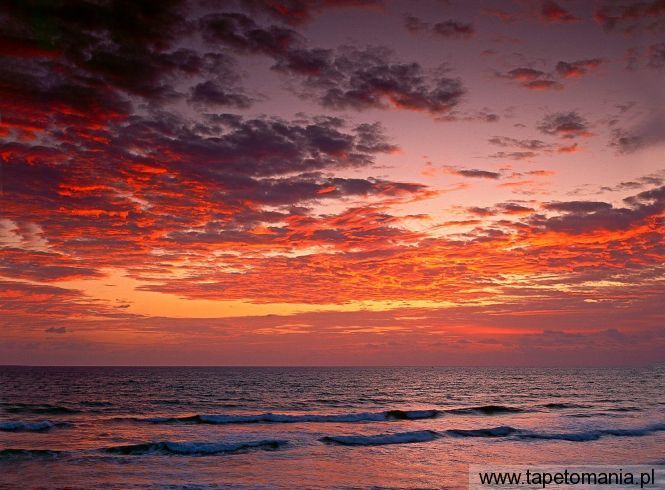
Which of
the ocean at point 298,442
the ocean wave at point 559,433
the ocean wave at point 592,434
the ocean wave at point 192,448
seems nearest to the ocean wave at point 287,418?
the ocean at point 298,442

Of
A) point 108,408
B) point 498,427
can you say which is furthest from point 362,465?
point 108,408

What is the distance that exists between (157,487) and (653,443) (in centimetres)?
2648

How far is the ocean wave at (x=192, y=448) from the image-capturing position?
2728 centimetres

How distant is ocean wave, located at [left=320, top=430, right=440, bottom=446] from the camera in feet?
101

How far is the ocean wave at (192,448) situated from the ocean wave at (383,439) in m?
3.34

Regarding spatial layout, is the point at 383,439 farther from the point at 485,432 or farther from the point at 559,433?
the point at 559,433

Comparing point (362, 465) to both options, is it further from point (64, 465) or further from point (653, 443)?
point (653, 443)

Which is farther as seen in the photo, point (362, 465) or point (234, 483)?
point (362, 465)

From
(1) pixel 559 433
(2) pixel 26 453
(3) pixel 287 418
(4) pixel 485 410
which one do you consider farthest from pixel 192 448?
(4) pixel 485 410

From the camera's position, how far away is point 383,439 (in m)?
32.1

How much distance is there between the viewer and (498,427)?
36812 mm

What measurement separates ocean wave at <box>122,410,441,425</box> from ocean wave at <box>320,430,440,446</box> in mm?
9171

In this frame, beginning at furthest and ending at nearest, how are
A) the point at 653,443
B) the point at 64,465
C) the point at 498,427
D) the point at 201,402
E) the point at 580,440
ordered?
1. the point at 201,402
2. the point at 498,427
3. the point at 580,440
4. the point at 653,443
5. the point at 64,465

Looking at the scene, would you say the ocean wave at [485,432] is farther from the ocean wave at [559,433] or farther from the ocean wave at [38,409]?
the ocean wave at [38,409]
